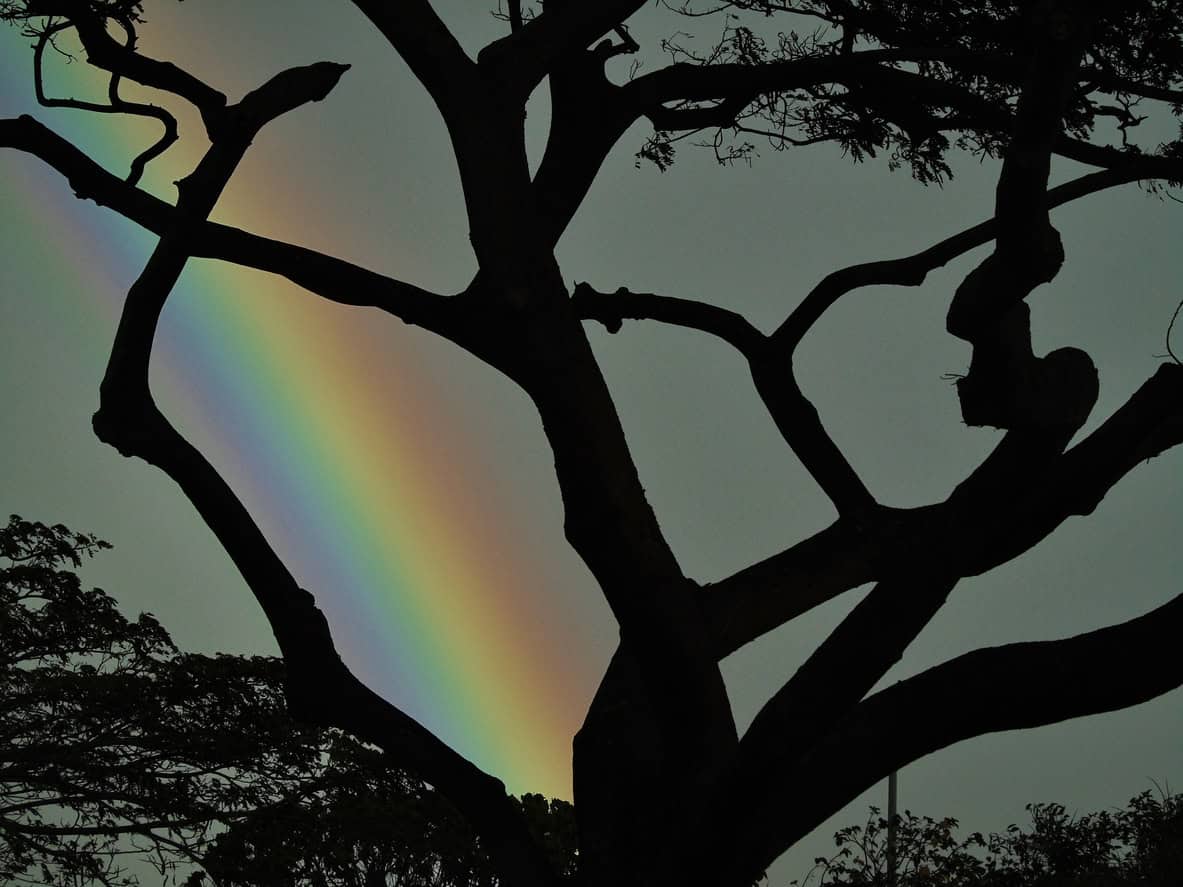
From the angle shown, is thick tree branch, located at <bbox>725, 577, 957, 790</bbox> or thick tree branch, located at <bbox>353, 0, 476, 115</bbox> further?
thick tree branch, located at <bbox>353, 0, 476, 115</bbox>

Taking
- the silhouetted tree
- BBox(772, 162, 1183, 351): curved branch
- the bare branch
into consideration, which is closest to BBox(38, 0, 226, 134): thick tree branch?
the silhouetted tree

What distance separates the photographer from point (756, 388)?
591 cm

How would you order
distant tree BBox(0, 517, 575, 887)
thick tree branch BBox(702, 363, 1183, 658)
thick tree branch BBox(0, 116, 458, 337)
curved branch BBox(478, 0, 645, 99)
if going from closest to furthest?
thick tree branch BBox(702, 363, 1183, 658), thick tree branch BBox(0, 116, 458, 337), curved branch BBox(478, 0, 645, 99), distant tree BBox(0, 517, 575, 887)

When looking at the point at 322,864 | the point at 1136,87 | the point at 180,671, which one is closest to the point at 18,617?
the point at 180,671

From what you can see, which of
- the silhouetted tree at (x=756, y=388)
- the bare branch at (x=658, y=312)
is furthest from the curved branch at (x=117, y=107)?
the bare branch at (x=658, y=312)

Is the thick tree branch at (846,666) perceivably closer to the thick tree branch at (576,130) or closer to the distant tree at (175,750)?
the thick tree branch at (576,130)

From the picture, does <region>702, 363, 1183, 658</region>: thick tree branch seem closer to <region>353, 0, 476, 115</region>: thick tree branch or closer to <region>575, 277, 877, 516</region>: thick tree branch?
<region>575, 277, 877, 516</region>: thick tree branch

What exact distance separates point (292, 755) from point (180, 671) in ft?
4.09

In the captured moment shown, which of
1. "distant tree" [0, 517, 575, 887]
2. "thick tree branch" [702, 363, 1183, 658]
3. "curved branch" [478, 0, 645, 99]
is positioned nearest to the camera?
"thick tree branch" [702, 363, 1183, 658]

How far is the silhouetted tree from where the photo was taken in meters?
3.62

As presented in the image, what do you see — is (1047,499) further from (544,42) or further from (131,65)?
(131,65)

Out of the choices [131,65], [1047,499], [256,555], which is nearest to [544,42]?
[131,65]

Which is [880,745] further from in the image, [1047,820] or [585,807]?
[1047,820]

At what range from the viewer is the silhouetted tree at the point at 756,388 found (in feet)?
11.9
